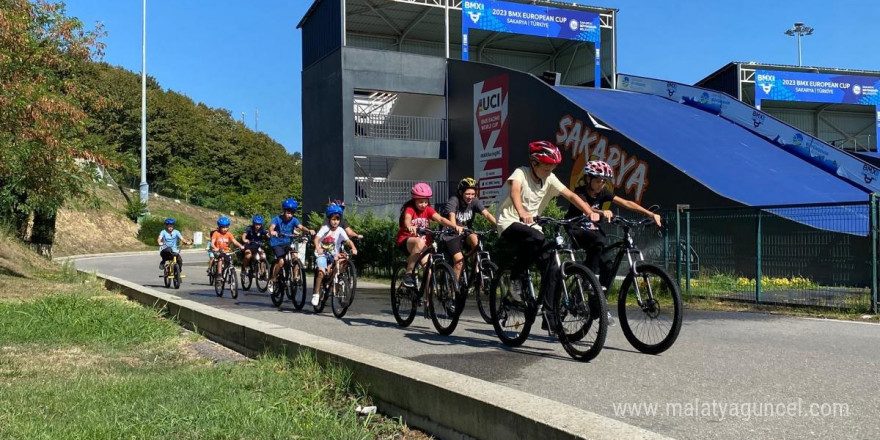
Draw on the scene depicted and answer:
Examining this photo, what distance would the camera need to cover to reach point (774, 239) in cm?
1195

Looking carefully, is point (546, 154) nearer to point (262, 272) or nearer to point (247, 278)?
point (262, 272)

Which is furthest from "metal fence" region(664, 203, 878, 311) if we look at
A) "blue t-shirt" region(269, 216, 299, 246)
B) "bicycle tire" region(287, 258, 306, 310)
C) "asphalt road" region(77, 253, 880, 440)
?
"blue t-shirt" region(269, 216, 299, 246)

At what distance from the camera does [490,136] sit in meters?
30.5

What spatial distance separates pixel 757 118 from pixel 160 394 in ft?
87.2

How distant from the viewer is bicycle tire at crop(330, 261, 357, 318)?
9.90 meters

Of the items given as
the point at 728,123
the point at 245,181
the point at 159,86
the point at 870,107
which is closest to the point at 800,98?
the point at 870,107

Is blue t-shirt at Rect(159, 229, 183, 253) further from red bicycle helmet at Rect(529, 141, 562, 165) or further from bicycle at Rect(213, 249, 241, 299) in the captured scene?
Result: red bicycle helmet at Rect(529, 141, 562, 165)

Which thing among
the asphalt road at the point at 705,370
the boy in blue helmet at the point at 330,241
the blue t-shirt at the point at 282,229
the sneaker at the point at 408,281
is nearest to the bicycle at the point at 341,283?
the boy in blue helmet at the point at 330,241

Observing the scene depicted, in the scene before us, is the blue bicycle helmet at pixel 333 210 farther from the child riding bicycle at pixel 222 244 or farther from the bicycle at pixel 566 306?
the child riding bicycle at pixel 222 244

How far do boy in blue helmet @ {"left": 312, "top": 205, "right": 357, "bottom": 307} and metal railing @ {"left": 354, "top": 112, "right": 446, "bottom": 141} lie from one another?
2327cm

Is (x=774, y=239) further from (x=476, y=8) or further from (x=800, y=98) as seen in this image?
(x=800, y=98)

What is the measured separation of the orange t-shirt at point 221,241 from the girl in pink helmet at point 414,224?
7.98 m

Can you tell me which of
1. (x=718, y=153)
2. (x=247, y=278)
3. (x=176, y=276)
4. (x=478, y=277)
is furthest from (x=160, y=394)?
(x=718, y=153)

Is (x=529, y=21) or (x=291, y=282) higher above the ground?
(x=529, y=21)
